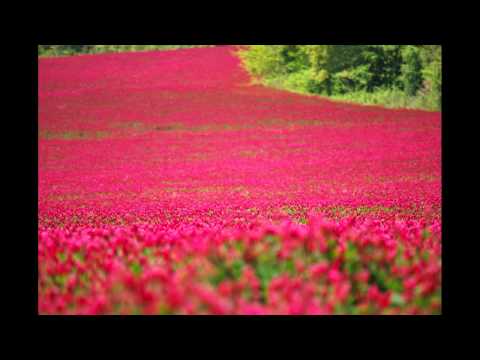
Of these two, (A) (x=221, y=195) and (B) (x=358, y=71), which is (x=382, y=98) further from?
(A) (x=221, y=195)

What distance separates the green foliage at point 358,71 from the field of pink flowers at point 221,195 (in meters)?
2.99

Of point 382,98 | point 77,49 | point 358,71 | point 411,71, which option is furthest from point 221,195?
point 77,49

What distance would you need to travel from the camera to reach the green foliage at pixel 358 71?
1160 inches

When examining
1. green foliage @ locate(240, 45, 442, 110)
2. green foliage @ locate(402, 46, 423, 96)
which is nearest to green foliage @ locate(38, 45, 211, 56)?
green foliage @ locate(240, 45, 442, 110)

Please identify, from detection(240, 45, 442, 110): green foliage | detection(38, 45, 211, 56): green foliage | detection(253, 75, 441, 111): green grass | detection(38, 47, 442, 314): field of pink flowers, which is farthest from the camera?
detection(38, 45, 211, 56): green foliage

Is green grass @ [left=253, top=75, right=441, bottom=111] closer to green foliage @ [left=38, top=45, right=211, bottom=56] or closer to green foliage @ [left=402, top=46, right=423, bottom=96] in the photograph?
green foliage @ [left=402, top=46, right=423, bottom=96]


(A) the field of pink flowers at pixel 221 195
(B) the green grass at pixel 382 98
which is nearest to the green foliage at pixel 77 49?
(A) the field of pink flowers at pixel 221 195

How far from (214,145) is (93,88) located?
15.6 meters

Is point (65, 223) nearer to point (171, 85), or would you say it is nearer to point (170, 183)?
point (170, 183)

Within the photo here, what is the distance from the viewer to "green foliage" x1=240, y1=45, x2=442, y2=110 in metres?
29.5

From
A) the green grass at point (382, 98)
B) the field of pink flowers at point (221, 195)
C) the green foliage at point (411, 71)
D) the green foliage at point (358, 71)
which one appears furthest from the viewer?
the green foliage at point (411, 71)

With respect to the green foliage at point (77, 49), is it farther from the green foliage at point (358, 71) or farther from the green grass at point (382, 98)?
the green grass at point (382, 98)

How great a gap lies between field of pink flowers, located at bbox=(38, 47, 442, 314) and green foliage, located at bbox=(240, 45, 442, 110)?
2994 millimetres
